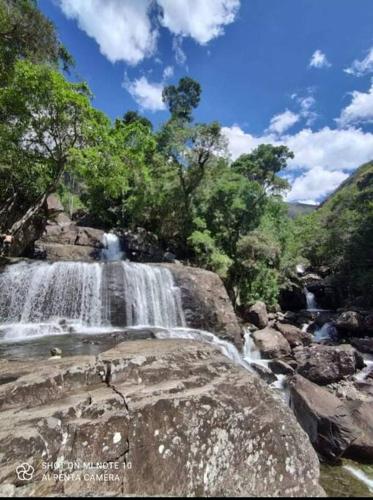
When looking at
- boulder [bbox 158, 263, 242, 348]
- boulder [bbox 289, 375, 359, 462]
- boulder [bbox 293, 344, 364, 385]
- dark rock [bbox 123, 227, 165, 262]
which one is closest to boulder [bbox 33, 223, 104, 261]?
dark rock [bbox 123, 227, 165, 262]

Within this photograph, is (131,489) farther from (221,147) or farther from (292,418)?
(221,147)

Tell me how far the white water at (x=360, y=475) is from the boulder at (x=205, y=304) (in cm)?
713

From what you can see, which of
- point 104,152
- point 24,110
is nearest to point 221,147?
point 104,152

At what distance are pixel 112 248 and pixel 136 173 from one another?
19.3 feet

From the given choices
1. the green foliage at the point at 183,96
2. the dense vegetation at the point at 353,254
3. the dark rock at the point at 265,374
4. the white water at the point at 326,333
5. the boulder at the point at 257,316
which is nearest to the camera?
the dark rock at the point at 265,374

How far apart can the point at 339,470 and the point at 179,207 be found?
59.1 ft

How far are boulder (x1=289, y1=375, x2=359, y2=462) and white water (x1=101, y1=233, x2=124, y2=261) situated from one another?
1626cm

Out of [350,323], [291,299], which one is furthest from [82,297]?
[291,299]

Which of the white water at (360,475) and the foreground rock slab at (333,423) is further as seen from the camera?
the foreground rock slab at (333,423)

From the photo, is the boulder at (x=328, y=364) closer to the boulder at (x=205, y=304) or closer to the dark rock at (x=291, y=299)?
the boulder at (x=205, y=304)

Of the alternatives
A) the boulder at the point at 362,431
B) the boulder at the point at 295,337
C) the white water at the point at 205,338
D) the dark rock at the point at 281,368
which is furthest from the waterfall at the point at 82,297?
the boulder at the point at 362,431

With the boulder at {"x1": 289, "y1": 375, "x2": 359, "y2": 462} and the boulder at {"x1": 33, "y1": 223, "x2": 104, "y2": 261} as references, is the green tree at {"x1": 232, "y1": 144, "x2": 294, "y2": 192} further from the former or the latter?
the boulder at {"x1": 289, "y1": 375, "x2": 359, "y2": 462}

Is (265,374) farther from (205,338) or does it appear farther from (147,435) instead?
(147,435)

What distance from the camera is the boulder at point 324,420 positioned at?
540cm
